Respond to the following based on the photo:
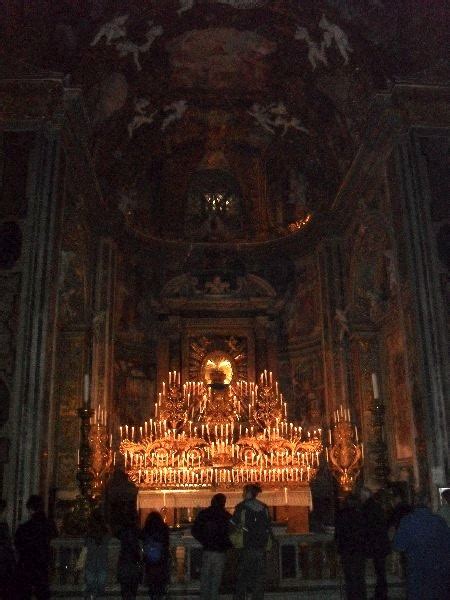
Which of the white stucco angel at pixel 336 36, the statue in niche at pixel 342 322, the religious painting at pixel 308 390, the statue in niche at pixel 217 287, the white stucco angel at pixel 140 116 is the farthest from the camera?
the statue in niche at pixel 217 287

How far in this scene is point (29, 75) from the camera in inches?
472

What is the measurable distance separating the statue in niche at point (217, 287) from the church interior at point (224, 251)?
7cm

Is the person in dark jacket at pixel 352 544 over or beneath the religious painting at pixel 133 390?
beneath

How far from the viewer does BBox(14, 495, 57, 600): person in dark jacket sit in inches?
266

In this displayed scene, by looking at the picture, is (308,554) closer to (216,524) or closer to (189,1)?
(216,524)

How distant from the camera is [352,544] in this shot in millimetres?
7066

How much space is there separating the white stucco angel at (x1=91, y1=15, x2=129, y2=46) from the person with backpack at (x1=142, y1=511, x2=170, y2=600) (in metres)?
10.4

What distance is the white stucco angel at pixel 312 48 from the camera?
14.3 metres

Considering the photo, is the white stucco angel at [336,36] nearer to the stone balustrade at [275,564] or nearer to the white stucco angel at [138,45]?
the white stucco angel at [138,45]

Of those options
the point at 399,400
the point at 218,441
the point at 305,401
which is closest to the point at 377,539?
the point at 399,400

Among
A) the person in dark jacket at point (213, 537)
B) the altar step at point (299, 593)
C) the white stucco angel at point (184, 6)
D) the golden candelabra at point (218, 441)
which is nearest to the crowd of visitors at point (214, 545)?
the person in dark jacket at point (213, 537)

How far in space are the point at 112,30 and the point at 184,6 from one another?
5.69ft

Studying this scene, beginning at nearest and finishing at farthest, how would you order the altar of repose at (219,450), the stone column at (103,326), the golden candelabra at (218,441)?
the altar of repose at (219,450), the golden candelabra at (218,441), the stone column at (103,326)

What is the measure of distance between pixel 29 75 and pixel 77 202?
318cm
